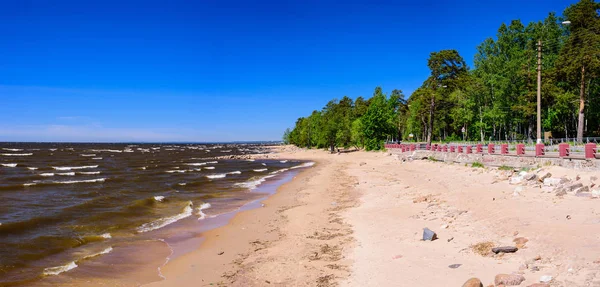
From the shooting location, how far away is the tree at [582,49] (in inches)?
1152

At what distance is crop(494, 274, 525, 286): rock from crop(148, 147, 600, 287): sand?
0.30 ft

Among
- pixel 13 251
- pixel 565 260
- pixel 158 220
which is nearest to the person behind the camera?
pixel 565 260

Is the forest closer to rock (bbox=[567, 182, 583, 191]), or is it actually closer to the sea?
rock (bbox=[567, 182, 583, 191])

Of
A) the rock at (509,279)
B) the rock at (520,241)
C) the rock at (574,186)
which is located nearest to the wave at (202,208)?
the rock at (520,241)

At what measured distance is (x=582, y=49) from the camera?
3014cm

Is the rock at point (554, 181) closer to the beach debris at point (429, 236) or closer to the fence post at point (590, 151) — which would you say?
the fence post at point (590, 151)

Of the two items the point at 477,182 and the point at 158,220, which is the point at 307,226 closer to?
the point at 158,220

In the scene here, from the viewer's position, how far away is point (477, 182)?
706 inches

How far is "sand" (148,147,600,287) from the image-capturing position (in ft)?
22.2

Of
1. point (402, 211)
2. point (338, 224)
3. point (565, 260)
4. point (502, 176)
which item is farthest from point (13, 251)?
point (502, 176)

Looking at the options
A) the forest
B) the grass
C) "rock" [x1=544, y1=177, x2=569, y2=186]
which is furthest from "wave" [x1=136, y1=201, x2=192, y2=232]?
the forest

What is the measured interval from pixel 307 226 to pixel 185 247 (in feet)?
14.3

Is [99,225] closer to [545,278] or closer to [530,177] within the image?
[545,278]

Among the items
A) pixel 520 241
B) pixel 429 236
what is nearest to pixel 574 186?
pixel 520 241
